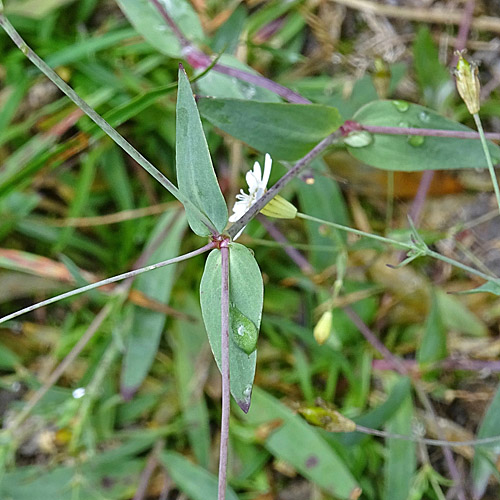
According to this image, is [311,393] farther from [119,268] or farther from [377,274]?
[119,268]

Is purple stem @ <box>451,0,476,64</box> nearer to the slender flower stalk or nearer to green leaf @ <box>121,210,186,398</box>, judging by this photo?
the slender flower stalk

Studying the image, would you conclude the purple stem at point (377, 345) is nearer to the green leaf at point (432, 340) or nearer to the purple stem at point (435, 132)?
the green leaf at point (432, 340)

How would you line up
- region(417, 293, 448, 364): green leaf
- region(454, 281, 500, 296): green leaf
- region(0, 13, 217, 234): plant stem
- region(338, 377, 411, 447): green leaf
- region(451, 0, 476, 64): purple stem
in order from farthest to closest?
1. region(451, 0, 476, 64): purple stem
2. region(417, 293, 448, 364): green leaf
3. region(338, 377, 411, 447): green leaf
4. region(454, 281, 500, 296): green leaf
5. region(0, 13, 217, 234): plant stem

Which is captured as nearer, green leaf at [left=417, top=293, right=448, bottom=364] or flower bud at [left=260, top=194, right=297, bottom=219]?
flower bud at [left=260, top=194, right=297, bottom=219]

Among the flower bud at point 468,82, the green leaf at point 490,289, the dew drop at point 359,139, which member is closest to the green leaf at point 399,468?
the green leaf at point 490,289

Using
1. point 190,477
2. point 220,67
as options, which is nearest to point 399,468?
point 190,477

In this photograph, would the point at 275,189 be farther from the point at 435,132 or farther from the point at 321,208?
the point at 321,208

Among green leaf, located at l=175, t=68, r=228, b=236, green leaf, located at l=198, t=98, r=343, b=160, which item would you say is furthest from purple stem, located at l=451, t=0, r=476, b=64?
green leaf, located at l=175, t=68, r=228, b=236
